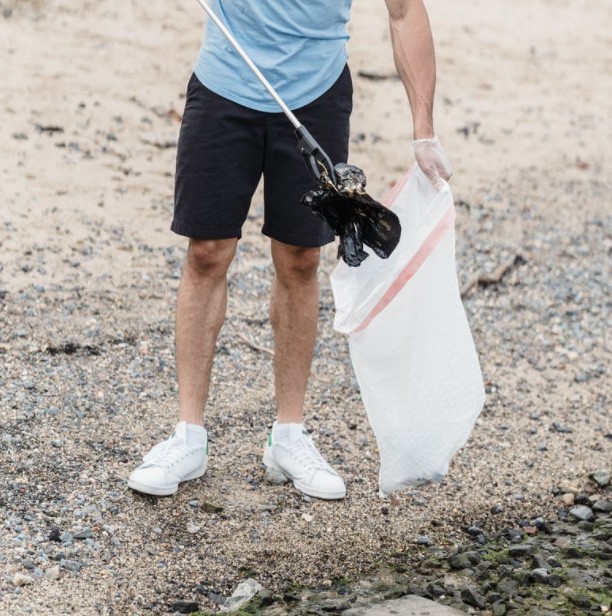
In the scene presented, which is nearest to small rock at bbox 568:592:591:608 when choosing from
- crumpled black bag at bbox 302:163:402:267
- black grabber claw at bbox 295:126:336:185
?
crumpled black bag at bbox 302:163:402:267

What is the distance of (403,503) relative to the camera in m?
3.60

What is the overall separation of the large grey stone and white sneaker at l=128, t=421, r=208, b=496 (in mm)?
697

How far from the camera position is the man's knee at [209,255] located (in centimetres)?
324

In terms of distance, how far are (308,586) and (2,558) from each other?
0.84 metres

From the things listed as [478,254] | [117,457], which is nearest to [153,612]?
[117,457]

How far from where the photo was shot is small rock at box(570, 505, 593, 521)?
3686mm

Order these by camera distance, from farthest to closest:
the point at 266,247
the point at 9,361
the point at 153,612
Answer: the point at 266,247
the point at 9,361
the point at 153,612

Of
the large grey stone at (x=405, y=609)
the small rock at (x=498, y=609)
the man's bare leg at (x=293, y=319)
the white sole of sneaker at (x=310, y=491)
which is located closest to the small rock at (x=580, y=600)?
the small rock at (x=498, y=609)

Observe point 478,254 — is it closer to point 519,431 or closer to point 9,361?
point 519,431

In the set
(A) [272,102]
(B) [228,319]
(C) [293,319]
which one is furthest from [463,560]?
(B) [228,319]

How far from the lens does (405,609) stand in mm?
3004

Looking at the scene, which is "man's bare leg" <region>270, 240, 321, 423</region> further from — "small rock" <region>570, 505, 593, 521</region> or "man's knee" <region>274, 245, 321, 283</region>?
"small rock" <region>570, 505, 593, 521</region>

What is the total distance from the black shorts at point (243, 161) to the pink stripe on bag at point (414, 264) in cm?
28

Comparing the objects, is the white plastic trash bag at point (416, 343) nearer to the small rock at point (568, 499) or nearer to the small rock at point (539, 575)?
the small rock at point (539, 575)
